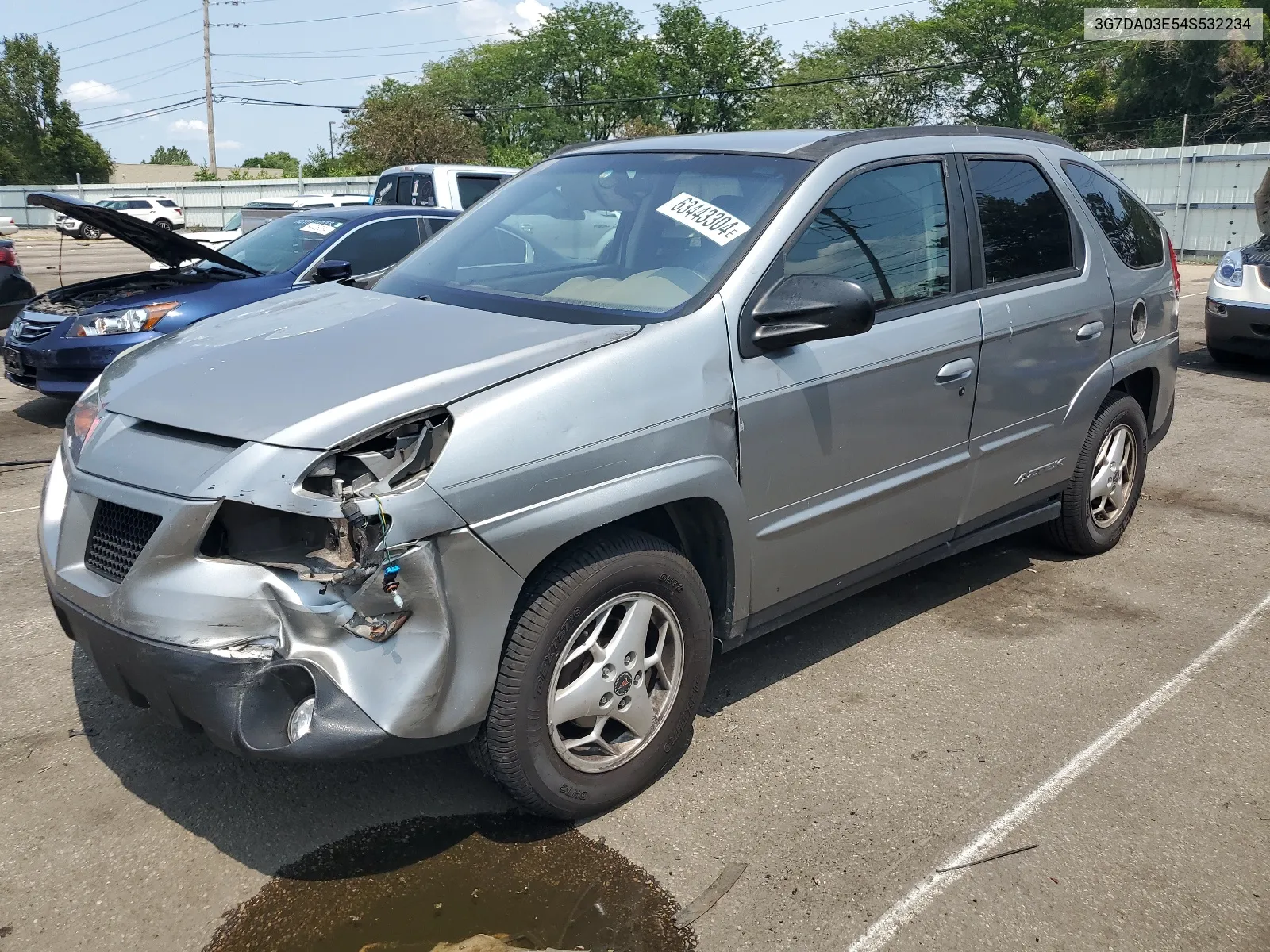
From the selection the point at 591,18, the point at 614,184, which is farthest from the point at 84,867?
the point at 591,18

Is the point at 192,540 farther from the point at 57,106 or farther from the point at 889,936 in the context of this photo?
the point at 57,106

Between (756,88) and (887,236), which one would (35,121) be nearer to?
(756,88)

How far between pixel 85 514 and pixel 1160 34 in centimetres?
4830

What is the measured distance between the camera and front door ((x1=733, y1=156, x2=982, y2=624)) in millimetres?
3361

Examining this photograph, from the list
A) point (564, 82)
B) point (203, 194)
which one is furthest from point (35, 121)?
point (564, 82)

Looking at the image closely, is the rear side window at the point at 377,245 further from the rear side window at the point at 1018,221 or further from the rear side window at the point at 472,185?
the rear side window at the point at 1018,221

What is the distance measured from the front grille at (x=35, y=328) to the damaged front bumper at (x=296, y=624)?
230 inches

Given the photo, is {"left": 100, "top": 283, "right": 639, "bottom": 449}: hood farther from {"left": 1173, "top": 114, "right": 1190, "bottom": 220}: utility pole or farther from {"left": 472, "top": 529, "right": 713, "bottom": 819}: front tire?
{"left": 1173, "top": 114, "right": 1190, "bottom": 220}: utility pole

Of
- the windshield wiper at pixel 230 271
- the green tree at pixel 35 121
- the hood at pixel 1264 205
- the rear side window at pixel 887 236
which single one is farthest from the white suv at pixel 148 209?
the rear side window at pixel 887 236

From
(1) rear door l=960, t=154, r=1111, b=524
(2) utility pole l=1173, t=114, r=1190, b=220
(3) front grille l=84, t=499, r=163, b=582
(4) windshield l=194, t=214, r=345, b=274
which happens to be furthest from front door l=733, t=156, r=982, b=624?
(2) utility pole l=1173, t=114, r=1190, b=220

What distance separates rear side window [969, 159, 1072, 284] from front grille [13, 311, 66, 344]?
248 inches

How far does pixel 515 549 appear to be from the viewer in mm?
2701

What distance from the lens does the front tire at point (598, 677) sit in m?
2.80

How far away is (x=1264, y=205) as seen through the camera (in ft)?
38.2
